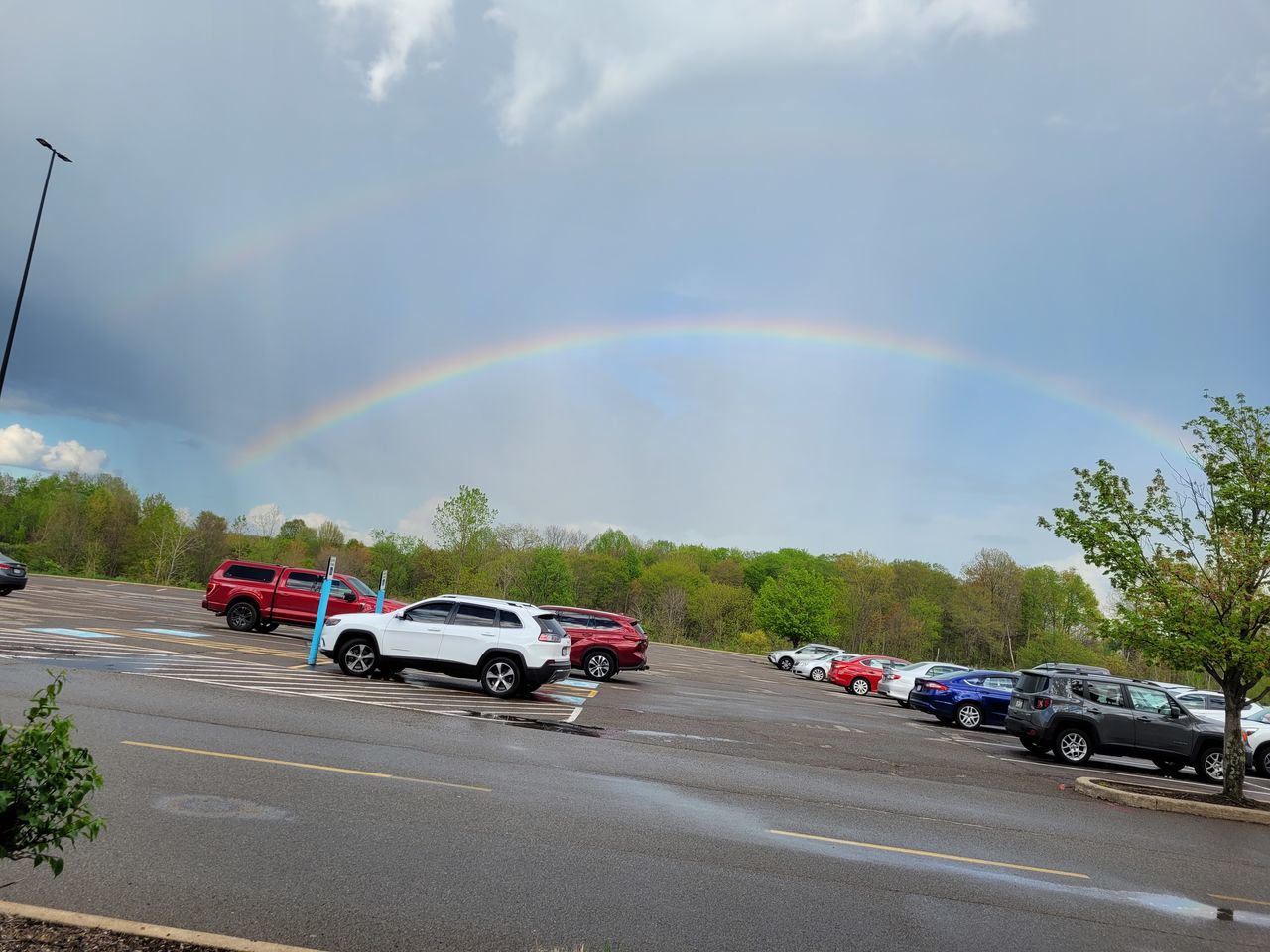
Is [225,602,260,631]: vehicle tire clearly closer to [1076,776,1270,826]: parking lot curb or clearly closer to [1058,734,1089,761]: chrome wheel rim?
[1058,734,1089,761]: chrome wheel rim

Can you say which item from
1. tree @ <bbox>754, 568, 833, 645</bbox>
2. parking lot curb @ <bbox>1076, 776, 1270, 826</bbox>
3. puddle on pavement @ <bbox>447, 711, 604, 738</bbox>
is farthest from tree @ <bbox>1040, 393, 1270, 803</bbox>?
tree @ <bbox>754, 568, 833, 645</bbox>

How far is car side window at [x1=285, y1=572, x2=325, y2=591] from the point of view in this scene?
24094mm

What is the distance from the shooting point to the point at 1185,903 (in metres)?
6.85

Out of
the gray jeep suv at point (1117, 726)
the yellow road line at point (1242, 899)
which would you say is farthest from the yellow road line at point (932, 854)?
the gray jeep suv at point (1117, 726)

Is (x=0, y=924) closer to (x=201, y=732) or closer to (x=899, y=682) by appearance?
(x=201, y=732)

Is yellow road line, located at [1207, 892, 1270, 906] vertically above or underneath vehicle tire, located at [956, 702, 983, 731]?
above

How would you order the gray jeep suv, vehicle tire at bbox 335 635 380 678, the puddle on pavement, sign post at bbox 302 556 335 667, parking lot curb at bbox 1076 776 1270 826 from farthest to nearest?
sign post at bbox 302 556 335 667 → vehicle tire at bbox 335 635 380 678 → the gray jeep suv → the puddle on pavement → parking lot curb at bbox 1076 776 1270 826

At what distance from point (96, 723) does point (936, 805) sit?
9.75m

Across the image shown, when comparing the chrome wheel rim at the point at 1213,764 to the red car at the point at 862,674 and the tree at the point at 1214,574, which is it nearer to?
the tree at the point at 1214,574

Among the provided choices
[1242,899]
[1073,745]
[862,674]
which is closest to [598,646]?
[1073,745]

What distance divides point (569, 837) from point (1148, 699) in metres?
14.2

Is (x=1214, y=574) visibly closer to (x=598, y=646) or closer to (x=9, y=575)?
(x=598, y=646)

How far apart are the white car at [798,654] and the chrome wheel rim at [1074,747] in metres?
25.8

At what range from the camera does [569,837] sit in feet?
21.9
